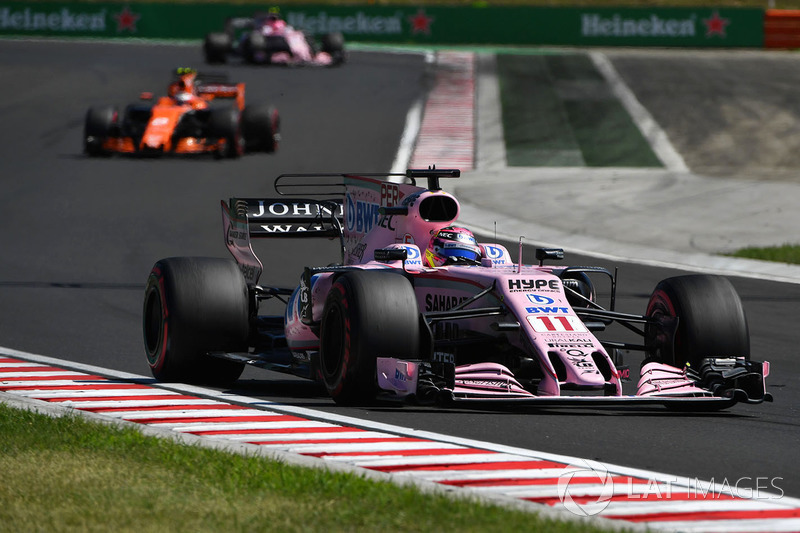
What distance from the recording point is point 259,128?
29312 millimetres

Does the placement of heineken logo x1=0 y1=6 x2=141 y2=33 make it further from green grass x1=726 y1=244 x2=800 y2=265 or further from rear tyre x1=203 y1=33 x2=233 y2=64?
green grass x1=726 y1=244 x2=800 y2=265

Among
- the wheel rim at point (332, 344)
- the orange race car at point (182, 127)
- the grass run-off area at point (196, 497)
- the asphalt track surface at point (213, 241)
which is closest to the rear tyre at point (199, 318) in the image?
the asphalt track surface at point (213, 241)

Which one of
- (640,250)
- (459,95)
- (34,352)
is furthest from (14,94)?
(34,352)

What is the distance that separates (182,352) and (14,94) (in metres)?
27.9

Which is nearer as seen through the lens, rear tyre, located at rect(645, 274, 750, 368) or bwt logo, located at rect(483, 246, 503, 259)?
rear tyre, located at rect(645, 274, 750, 368)

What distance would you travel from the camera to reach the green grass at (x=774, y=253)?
20438 millimetres

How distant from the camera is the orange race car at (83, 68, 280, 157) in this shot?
28578 mm

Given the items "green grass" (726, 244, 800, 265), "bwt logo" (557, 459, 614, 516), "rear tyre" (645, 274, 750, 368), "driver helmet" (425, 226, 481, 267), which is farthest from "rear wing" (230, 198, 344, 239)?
"green grass" (726, 244, 800, 265)

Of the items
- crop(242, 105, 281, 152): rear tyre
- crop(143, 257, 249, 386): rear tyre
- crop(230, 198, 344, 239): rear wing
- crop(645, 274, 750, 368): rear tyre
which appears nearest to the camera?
crop(645, 274, 750, 368): rear tyre

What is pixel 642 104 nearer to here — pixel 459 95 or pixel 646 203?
pixel 459 95

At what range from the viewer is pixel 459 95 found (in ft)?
123

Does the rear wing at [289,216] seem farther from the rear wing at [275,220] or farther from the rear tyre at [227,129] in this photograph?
the rear tyre at [227,129]

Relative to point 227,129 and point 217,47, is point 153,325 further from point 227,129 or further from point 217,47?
point 217,47

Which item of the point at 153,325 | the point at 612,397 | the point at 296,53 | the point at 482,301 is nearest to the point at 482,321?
the point at 482,301
